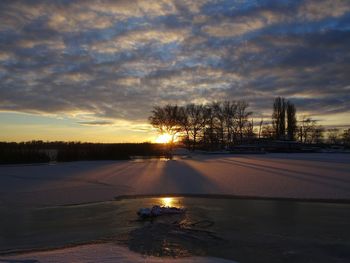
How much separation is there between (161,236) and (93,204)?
4.88m

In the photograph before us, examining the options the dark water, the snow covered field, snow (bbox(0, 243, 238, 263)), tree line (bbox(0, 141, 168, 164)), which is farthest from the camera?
tree line (bbox(0, 141, 168, 164))

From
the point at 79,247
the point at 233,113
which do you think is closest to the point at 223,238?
the point at 79,247

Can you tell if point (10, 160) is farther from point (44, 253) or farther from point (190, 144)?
point (190, 144)

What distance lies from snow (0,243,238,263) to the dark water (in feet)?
1.06

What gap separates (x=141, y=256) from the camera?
23.1 feet

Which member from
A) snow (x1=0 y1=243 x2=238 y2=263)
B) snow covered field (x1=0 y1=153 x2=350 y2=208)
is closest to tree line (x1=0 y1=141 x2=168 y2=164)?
snow covered field (x1=0 y1=153 x2=350 y2=208)

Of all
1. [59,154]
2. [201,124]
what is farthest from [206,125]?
[59,154]

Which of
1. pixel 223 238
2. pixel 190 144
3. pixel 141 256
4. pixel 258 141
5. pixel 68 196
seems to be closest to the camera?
pixel 141 256

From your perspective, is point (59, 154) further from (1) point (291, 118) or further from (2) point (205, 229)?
(1) point (291, 118)

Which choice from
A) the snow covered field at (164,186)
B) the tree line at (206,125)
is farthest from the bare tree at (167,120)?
the snow covered field at (164,186)

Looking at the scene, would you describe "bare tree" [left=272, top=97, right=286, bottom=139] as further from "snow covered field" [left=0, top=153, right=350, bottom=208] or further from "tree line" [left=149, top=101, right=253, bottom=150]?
"snow covered field" [left=0, top=153, right=350, bottom=208]

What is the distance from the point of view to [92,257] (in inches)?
272

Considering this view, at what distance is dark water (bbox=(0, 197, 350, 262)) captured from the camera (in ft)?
24.3

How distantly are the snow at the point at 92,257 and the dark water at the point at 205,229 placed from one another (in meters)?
0.32
